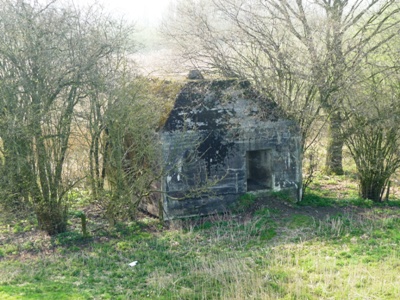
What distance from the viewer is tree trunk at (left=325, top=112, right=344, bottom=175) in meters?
15.0

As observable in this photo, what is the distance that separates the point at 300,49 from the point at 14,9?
7.88 metres

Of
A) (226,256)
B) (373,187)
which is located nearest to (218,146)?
(226,256)

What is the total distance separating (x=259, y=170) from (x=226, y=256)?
5.44 m

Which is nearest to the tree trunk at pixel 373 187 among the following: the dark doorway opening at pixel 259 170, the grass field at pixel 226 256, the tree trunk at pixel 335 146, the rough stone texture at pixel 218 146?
the grass field at pixel 226 256

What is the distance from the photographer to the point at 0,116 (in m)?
11.0

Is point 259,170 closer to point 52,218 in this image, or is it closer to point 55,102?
point 52,218

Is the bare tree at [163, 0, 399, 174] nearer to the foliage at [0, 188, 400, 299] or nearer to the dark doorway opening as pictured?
the dark doorway opening

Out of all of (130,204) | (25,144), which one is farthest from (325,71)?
(25,144)

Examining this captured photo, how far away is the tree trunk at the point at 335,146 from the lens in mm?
14956

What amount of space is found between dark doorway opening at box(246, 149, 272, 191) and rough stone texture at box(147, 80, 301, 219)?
A: 6 centimetres

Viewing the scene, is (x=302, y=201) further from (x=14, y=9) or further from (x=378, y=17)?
(x=14, y=9)

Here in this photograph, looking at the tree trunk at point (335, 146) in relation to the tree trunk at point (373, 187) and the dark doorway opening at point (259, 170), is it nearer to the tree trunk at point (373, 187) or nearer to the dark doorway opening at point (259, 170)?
the tree trunk at point (373, 187)

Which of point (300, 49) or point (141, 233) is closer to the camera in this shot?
point (141, 233)

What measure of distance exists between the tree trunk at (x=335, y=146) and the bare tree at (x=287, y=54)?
3cm
